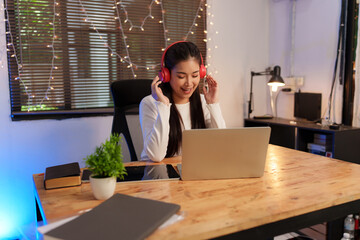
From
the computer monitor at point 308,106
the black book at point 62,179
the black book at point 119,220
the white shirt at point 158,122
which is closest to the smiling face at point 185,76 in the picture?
the white shirt at point 158,122

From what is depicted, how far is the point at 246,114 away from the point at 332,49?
1162mm

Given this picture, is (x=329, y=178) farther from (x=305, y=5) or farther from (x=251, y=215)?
(x=305, y=5)

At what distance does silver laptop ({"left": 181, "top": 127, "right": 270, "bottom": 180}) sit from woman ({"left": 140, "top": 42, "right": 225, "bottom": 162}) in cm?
38

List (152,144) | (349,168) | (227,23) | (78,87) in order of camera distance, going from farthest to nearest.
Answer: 1. (227,23)
2. (78,87)
3. (152,144)
4. (349,168)

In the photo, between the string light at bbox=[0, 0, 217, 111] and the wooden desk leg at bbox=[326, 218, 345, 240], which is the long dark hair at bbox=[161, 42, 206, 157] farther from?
the string light at bbox=[0, 0, 217, 111]

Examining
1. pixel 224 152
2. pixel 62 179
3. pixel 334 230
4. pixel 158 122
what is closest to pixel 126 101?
pixel 158 122

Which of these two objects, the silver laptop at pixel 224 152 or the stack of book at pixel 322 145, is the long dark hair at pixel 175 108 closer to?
the silver laptop at pixel 224 152

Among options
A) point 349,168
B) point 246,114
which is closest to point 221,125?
point 349,168

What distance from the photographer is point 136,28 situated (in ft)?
9.68

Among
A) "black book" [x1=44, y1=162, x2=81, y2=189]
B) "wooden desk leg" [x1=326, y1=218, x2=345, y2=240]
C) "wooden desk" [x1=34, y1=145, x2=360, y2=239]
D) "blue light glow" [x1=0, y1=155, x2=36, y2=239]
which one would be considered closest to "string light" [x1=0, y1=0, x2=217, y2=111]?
"blue light glow" [x1=0, y1=155, x2=36, y2=239]

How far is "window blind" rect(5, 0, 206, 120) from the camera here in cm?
249

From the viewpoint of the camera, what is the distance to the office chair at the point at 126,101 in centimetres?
192

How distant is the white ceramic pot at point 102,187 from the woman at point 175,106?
20.4 inches

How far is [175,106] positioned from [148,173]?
637 millimetres
